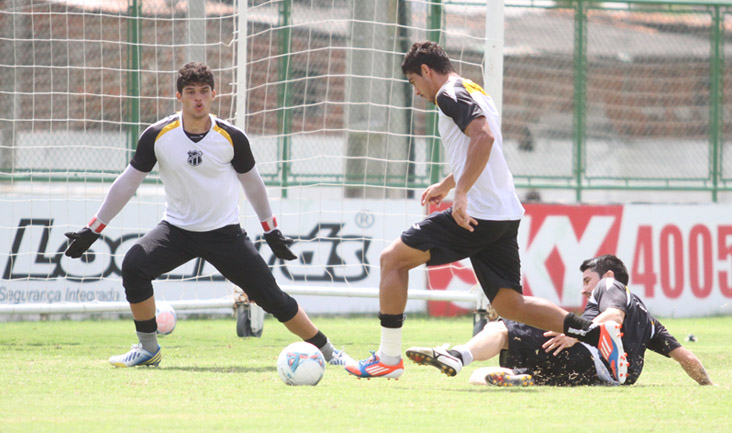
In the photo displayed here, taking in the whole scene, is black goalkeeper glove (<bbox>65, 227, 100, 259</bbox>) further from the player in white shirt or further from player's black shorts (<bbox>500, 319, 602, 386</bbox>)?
player's black shorts (<bbox>500, 319, 602, 386</bbox>)

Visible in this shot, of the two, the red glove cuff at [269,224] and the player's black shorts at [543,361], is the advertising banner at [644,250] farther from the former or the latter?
the player's black shorts at [543,361]

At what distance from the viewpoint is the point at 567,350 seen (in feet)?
19.8

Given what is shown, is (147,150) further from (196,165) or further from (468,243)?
(468,243)

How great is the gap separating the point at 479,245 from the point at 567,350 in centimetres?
83

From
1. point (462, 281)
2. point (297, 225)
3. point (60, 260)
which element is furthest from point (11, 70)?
point (462, 281)

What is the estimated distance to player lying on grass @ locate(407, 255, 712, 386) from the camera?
19.7ft

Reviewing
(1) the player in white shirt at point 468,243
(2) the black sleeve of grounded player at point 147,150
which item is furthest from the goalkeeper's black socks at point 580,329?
(2) the black sleeve of grounded player at point 147,150

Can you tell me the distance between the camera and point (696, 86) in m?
13.9

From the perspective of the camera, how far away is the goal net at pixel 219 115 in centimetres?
1110

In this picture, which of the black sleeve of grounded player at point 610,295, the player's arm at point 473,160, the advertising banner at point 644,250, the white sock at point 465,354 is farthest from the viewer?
the advertising banner at point 644,250

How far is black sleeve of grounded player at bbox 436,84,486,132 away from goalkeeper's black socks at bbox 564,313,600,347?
1.23 metres

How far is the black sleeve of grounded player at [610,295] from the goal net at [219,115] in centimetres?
445

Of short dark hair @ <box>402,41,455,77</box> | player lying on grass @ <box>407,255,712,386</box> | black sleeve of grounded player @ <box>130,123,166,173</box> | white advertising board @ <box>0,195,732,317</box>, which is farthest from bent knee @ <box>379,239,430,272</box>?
white advertising board @ <box>0,195,732,317</box>

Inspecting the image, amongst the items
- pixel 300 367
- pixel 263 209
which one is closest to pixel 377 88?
pixel 263 209
